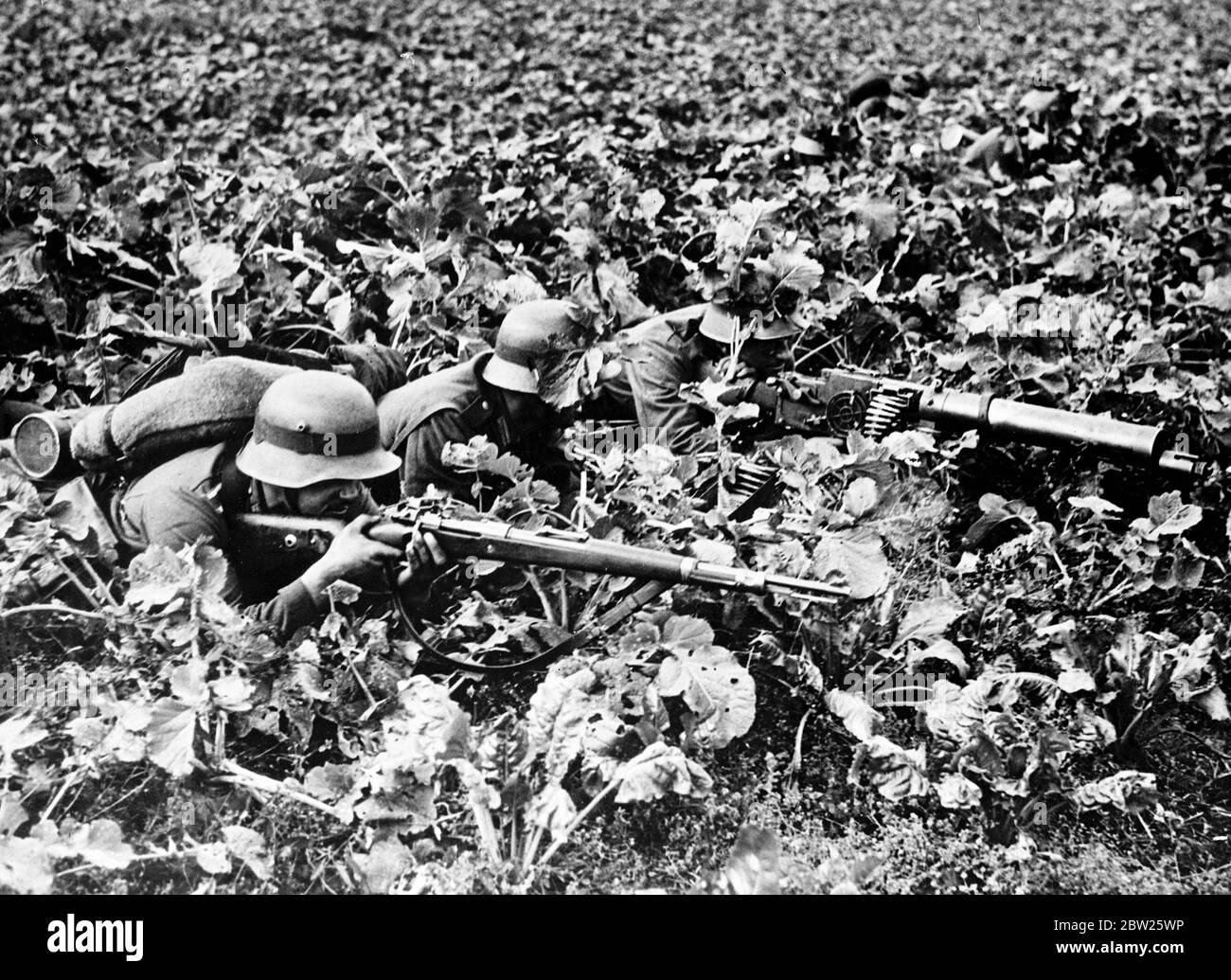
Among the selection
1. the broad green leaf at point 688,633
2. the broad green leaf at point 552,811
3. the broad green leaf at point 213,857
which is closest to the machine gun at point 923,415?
the broad green leaf at point 688,633

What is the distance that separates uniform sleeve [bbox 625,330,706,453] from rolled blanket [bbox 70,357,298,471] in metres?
0.79

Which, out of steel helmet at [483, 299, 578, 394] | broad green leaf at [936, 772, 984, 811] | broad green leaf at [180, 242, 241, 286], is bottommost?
broad green leaf at [936, 772, 984, 811]

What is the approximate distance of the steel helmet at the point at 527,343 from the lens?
2.92m

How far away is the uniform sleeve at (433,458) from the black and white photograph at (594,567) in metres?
0.01

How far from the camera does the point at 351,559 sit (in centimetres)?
271

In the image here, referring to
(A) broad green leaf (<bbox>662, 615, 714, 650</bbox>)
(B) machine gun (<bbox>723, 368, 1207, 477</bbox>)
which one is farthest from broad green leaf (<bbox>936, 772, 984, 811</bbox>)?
(B) machine gun (<bbox>723, 368, 1207, 477</bbox>)

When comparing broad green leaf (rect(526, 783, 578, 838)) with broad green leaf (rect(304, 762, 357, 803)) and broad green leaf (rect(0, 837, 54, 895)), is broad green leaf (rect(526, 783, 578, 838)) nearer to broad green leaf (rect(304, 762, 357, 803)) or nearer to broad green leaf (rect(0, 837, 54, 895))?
broad green leaf (rect(304, 762, 357, 803))

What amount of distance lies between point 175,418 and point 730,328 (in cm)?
129

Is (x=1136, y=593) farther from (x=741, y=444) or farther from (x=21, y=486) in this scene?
(x=21, y=486)

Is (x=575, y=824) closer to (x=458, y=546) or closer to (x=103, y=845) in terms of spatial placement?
(x=458, y=546)

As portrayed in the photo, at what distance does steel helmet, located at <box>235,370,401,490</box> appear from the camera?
2.71 m

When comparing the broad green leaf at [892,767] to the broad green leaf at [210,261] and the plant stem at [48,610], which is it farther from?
the broad green leaf at [210,261]

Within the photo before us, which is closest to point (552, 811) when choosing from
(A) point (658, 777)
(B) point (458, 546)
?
(A) point (658, 777)

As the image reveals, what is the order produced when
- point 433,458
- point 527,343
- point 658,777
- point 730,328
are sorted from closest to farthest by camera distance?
point 658,777, point 433,458, point 527,343, point 730,328
